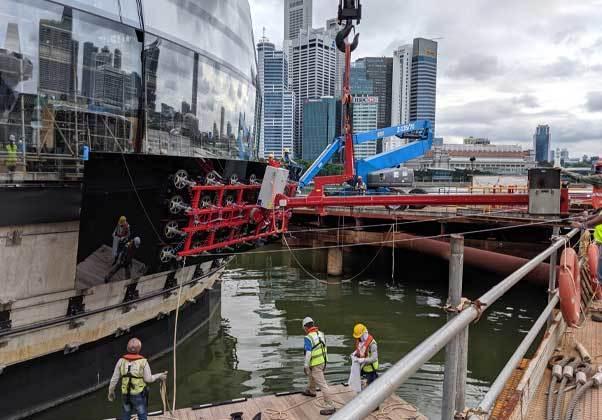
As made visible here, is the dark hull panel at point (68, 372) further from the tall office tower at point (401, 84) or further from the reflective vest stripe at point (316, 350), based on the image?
the tall office tower at point (401, 84)

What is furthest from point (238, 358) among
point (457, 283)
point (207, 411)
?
point (457, 283)

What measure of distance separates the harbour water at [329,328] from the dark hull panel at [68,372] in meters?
0.23

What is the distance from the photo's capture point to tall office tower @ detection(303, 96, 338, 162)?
460 ft

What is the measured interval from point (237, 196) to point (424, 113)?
188 m

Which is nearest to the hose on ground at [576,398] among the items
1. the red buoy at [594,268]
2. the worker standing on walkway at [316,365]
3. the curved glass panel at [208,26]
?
the red buoy at [594,268]

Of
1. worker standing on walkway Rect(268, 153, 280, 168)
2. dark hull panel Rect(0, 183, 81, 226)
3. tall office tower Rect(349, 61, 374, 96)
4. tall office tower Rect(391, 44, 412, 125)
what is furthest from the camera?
tall office tower Rect(349, 61, 374, 96)

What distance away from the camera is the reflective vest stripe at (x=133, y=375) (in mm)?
7145

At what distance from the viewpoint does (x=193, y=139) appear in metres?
10.4

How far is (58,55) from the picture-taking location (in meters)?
8.03

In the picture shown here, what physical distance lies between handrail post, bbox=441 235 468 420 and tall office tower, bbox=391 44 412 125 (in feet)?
564

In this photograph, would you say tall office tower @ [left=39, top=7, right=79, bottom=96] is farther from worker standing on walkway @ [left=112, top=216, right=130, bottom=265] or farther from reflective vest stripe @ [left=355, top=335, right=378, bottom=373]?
reflective vest stripe @ [left=355, top=335, right=378, bottom=373]

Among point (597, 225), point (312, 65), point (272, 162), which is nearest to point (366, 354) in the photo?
point (597, 225)

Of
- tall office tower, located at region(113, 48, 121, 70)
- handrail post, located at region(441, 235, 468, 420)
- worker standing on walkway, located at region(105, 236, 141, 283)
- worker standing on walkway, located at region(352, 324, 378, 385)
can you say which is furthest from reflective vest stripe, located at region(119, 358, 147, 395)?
handrail post, located at region(441, 235, 468, 420)

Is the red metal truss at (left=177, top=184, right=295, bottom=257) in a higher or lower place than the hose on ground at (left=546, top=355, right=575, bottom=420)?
higher
